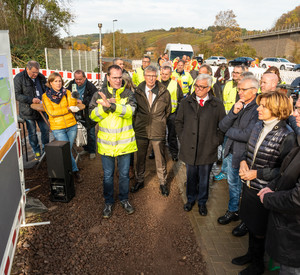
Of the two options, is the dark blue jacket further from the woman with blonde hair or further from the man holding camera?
the man holding camera

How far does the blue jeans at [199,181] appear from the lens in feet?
13.2

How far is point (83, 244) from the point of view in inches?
133

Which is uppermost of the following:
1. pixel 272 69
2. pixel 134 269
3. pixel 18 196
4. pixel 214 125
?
pixel 272 69

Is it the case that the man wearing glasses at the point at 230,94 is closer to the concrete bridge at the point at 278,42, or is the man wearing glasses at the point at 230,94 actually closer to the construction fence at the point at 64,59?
the construction fence at the point at 64,59

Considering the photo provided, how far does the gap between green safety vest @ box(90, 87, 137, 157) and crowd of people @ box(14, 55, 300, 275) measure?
0.6 inches

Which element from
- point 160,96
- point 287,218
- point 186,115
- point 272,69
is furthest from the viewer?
point 272,69

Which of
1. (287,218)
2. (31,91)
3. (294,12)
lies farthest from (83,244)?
(294,12)

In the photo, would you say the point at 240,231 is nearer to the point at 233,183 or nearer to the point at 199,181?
the point at 233,183

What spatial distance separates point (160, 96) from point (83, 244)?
2580 mm

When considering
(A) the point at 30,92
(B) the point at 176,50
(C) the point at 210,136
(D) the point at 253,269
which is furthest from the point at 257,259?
(B) the point at 176,50

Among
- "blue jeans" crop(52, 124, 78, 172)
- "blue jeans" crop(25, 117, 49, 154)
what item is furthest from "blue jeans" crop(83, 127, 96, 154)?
"blue jeans" crop(52, 124, 78, 172)

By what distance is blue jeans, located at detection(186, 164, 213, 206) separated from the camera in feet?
13.2

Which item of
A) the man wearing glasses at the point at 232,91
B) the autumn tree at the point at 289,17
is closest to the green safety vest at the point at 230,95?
the man wearing glasses at the point at 232,91

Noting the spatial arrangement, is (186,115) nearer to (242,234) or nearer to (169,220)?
(169,220)
